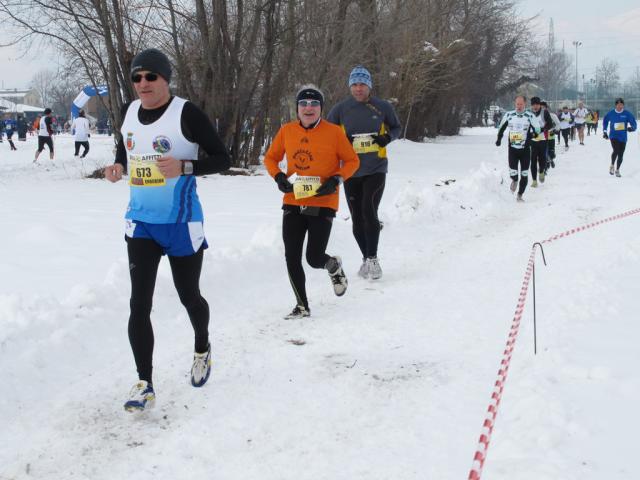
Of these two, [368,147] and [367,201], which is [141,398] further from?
[368,147]

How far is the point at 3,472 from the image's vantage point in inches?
118

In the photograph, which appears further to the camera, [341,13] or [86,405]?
[341,13]

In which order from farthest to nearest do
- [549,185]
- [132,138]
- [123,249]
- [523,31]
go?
[523,31], [549,185], [123,249], [132,138]

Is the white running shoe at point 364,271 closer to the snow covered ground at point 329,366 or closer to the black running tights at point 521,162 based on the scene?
the snow covered ground at point 329,366

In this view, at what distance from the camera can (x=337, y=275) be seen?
5.68 m

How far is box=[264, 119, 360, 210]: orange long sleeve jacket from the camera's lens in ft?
17.2

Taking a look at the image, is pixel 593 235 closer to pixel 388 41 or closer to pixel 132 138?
pixel 132 138

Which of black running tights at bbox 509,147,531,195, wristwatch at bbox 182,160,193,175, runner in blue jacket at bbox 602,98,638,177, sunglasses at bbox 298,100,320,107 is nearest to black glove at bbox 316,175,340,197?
sunglasses at bbox 298,100,320,107

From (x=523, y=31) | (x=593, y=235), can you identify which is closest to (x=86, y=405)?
(x=593, y=235)

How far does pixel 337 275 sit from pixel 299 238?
0.56 meters

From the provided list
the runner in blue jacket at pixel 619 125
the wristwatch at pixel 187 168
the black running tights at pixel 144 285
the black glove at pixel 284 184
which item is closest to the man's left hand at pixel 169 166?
the wristwatch at pixel 187 168

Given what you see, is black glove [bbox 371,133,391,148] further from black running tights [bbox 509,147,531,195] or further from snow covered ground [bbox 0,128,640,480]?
black running tights [bbox 509,147,531,195]

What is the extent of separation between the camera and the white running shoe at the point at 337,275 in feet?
18.3

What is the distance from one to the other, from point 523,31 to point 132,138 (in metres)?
41.1
